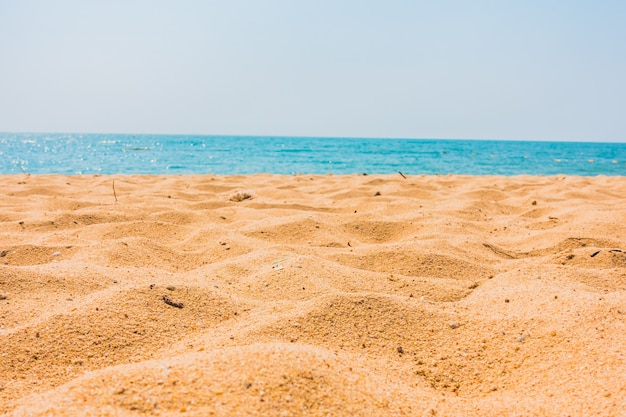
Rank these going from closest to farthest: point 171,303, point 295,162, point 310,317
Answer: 1. point 310,317
2. point 171,303
3. point 295,162

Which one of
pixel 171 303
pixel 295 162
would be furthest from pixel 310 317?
pixel 295 162

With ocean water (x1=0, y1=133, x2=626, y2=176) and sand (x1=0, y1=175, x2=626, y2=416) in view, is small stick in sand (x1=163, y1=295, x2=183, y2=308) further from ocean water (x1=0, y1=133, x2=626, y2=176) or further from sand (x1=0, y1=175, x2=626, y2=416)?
ocean water (x1=0, y1=133, x2=626, y2=176)

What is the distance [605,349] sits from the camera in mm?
1497

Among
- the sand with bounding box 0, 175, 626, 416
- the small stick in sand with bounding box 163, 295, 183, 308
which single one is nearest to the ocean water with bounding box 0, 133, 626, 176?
the sand with bounding box 0, 175, 626, 416

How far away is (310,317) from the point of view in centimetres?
178

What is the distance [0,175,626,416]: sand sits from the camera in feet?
4.07

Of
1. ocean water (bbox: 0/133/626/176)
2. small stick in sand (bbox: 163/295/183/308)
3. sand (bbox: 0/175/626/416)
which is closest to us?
sand (bbox: 0/175/626/416)

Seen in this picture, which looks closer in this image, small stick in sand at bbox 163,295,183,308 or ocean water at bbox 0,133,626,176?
small stick in sand at bbox 163,295,183,308

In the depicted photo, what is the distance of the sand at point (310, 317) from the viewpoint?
1.24 m

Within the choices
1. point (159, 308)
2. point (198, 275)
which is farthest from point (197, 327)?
point (198, 275)

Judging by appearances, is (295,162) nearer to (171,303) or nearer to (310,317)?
(171,303)

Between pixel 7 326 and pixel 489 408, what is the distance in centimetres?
171

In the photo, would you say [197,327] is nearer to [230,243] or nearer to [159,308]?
[159,308]

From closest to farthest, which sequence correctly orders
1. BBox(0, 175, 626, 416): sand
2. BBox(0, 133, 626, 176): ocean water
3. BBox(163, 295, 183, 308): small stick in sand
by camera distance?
1. BBox(0, 175, 626, 416): sand
2. BBox(163, 295, 183, 308): small stick in sand
3. BBox(0, 133, 626, 176): ocean water
